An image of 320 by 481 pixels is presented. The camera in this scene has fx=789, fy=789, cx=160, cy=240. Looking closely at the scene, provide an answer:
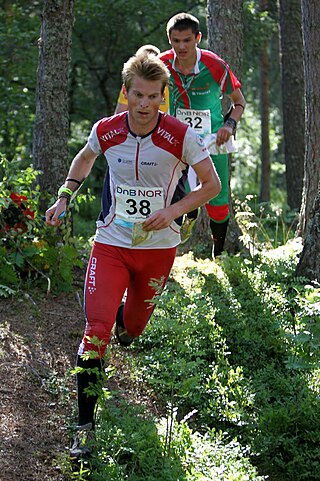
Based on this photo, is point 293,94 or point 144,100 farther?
point 293,94

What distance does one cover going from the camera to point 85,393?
431cm

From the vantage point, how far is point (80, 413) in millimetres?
4387

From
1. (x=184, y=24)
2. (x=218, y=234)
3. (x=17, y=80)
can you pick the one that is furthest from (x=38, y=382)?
(x=17, y=80)

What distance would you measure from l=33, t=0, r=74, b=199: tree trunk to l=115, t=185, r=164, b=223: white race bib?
2382 mm

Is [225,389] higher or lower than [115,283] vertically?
lower

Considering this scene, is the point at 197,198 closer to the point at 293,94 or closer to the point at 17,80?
the point at 293,94

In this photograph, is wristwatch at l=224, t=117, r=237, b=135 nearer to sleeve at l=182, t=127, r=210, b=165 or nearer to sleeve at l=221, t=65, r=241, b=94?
sleeve at l=221, t=65, r=241, b=94

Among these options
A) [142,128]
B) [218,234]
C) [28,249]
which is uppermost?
[142,128]

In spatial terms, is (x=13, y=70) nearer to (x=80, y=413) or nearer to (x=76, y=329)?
(x=76, y=329)

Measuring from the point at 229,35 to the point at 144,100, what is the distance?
405 cm

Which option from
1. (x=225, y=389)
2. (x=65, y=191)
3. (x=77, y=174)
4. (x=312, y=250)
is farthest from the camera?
(x=312, y=250)

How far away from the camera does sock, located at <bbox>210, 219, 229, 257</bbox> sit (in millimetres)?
7420

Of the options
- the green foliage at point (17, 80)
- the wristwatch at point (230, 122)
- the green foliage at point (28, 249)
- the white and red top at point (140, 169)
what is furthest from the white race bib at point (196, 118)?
the green foliage at point (17, 80)

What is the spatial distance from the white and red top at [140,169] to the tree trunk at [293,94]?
8541 mm
